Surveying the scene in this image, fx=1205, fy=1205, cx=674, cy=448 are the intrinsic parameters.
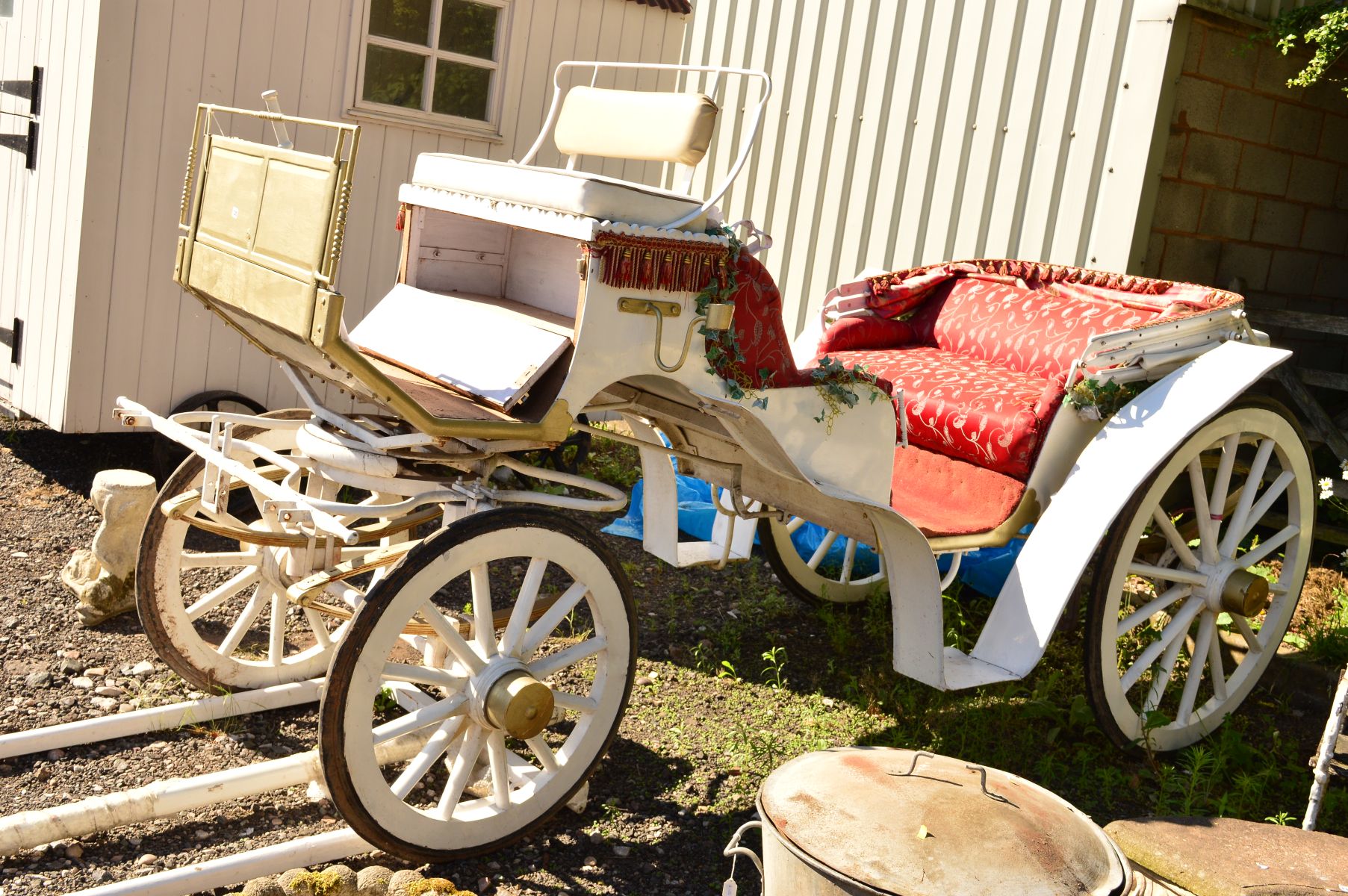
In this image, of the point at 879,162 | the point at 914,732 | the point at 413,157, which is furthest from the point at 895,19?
the point at 914,732

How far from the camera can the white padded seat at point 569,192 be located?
8.88 feet

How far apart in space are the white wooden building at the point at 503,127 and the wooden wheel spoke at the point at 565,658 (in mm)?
2949

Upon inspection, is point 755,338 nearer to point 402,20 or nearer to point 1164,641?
point 1164,641

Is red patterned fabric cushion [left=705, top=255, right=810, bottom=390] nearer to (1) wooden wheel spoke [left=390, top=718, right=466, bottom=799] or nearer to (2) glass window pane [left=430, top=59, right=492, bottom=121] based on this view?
(1) wooden wheel spoke [left=390, top=718, right=466, bottom=799]

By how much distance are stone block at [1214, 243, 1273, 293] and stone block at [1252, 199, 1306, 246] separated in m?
0.06

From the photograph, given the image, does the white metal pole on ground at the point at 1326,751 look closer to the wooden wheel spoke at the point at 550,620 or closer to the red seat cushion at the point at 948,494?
the red seat cushion at the point at 948,494

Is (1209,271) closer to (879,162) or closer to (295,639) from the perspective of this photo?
(879,162)

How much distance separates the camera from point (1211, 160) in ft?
16.7

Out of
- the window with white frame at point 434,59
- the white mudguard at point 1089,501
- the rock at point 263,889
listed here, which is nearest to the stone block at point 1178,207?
the white mudguard at point 1089,501

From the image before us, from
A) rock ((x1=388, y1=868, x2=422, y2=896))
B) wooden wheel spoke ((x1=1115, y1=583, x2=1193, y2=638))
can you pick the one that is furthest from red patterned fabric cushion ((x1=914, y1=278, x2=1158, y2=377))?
A: rock ((x1=388, y1=868, x2=422, y2=896))

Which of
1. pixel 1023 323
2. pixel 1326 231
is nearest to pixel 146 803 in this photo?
pixel 1023 323

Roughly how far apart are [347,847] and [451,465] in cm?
91

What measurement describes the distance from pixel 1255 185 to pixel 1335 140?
2.13 ft

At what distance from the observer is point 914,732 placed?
3.76m
